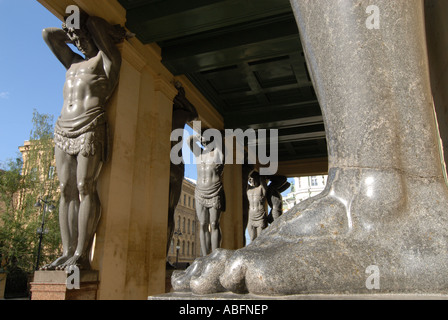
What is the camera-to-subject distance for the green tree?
1825 centimetres

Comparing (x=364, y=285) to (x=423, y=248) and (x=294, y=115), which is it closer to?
(x=423, y=248)

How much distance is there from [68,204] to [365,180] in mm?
4549

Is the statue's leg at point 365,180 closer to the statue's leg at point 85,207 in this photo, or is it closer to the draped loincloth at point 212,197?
the statue's leg at point 85,207

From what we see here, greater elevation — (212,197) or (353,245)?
(212,197)

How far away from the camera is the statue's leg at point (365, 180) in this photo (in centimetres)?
76

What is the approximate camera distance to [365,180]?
0.86 meters

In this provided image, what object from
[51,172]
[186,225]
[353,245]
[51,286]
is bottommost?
[51,286]

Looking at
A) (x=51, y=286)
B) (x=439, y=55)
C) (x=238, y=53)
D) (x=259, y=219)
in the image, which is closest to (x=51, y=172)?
(x=259, y=219)

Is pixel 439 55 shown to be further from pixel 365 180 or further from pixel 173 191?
pixel 173 191

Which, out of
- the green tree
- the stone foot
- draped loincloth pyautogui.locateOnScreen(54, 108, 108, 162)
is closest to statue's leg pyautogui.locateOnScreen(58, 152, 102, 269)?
draped loincloth pyautogui.locateOnScreen(54, 108, 108, 162)

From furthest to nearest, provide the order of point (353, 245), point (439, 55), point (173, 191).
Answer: point (173, 191) → point (439, 55) → point (353, 245)

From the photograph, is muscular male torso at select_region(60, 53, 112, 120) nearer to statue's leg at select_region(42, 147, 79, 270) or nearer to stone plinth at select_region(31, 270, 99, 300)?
statue's leg at select_region(42, 147, 79, 270)

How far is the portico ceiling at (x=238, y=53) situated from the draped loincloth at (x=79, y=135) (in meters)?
2.48
